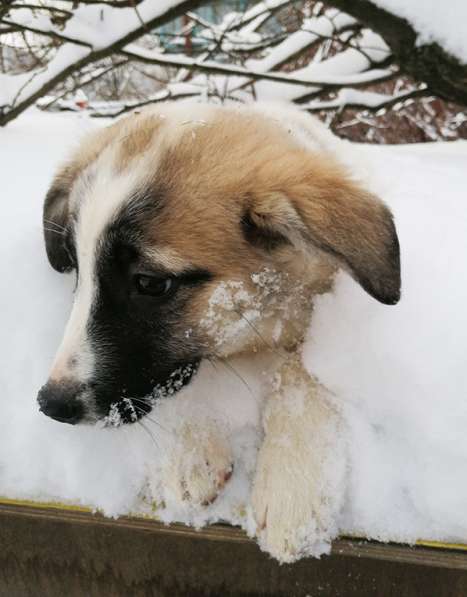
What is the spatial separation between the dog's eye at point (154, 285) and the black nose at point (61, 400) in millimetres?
362

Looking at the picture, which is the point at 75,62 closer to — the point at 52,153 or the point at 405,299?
the point at 52,153

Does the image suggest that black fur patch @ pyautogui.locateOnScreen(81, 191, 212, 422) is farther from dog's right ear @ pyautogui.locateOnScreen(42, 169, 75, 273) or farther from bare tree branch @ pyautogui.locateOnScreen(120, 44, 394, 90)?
bare tree branch @ pyautogui.locateOnScreen(120, 44, 394, 90)

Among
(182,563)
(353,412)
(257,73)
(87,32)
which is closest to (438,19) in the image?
(257,73)

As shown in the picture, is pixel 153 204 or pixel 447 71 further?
pixel 447 71

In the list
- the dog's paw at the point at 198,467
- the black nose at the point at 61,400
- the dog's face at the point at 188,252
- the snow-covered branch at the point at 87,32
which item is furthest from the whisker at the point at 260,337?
the snow-covered branch at the point at 87,32

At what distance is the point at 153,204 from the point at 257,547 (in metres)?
1.15

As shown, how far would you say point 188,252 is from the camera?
1.80 m

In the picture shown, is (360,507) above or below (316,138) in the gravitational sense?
below

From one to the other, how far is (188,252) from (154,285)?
0.16 m

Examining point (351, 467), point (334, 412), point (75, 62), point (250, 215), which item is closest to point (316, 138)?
point (250, 215)

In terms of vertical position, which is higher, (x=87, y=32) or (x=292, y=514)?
(x=87, y=32)

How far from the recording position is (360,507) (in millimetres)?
1740

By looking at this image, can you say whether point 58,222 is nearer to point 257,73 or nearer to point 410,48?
point 410,48

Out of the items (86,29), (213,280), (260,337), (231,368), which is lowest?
(231,368)
